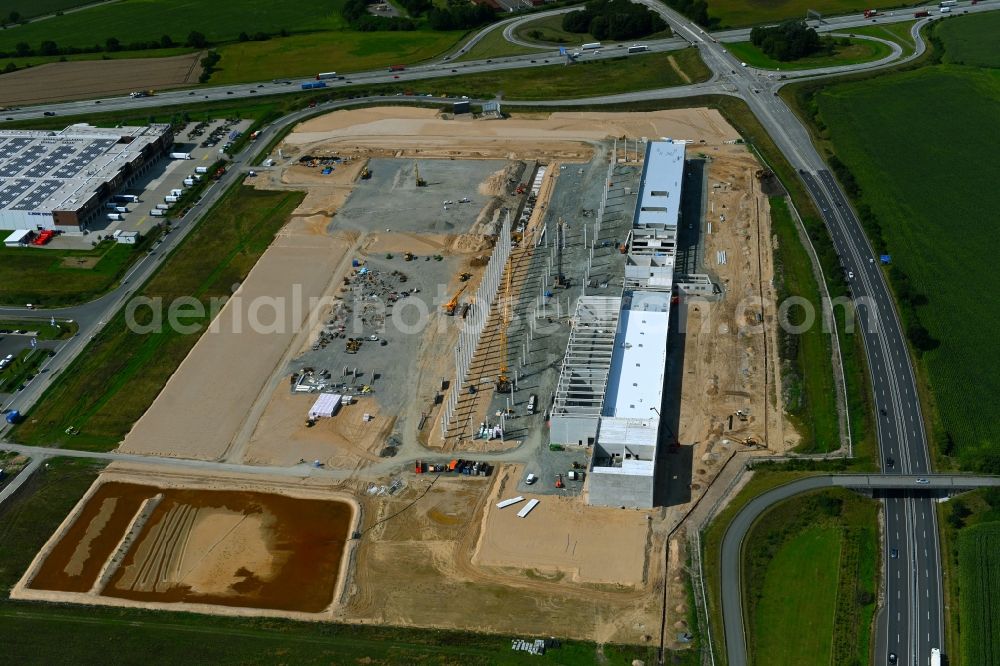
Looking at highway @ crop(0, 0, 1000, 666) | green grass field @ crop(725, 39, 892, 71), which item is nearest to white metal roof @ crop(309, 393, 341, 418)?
highway @ crop(0, 0, 1000, 666)

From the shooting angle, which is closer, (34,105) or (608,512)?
(608,512)

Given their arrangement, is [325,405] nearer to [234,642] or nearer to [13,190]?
[234,642]

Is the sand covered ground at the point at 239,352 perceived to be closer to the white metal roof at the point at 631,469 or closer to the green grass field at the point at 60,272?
the green grass field at the point at 60,272

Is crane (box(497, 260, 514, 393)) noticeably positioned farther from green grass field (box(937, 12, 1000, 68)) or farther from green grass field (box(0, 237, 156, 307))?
green grass field (box(937, 12, 1000, 68))

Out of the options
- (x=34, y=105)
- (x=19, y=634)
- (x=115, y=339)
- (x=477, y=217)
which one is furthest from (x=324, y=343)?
(x=34, y=105)

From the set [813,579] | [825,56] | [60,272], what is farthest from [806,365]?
[825,56]

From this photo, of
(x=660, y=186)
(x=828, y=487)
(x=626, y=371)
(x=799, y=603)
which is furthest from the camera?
(x=660, y=186)

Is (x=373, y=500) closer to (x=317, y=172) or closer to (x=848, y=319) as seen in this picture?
(x=848, y=319)

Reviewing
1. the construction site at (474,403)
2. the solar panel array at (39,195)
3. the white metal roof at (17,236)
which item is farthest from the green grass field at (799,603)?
the solar panel array at (39,195)
